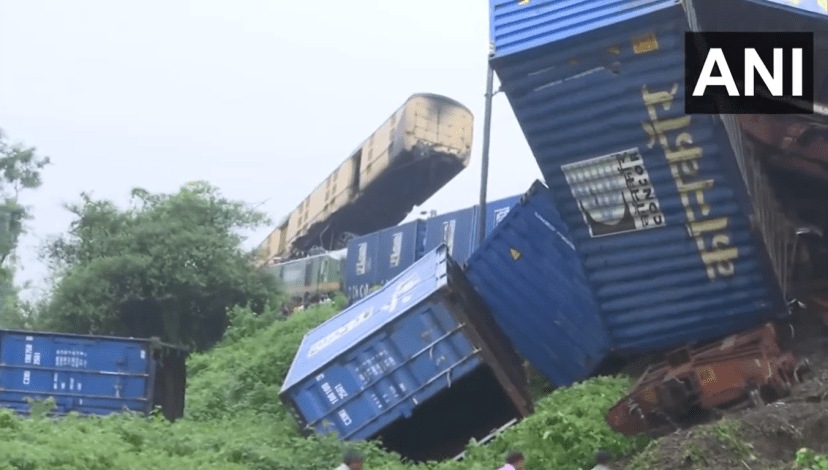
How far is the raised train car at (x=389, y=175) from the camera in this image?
24.0 m

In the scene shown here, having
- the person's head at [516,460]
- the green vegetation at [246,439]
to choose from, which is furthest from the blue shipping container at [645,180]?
the person's head at [516,460]

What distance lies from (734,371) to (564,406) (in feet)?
5.47

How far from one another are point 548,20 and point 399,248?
12.8m

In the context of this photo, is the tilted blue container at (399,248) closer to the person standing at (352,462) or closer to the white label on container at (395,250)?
the white label on container at (395,250)

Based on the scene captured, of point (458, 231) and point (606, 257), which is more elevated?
point (458, 231)

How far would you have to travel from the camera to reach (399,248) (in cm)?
2166

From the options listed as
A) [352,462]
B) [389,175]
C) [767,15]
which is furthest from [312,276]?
[352,462]

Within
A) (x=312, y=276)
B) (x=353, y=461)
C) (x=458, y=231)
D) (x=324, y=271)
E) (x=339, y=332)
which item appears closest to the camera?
(x=353, y=461)

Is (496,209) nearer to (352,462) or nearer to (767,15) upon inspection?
(767,15)

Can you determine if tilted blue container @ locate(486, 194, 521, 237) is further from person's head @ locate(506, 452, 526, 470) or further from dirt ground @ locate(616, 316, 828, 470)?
person's head @ locate(506, 452, 526, 470)

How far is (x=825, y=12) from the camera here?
397 inches

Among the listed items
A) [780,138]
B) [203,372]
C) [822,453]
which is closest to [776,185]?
[780,138]

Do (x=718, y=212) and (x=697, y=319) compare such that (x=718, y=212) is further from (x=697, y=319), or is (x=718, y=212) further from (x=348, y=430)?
(x=348, y=430)

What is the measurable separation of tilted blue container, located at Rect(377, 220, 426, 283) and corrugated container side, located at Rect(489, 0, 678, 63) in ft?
38.6
